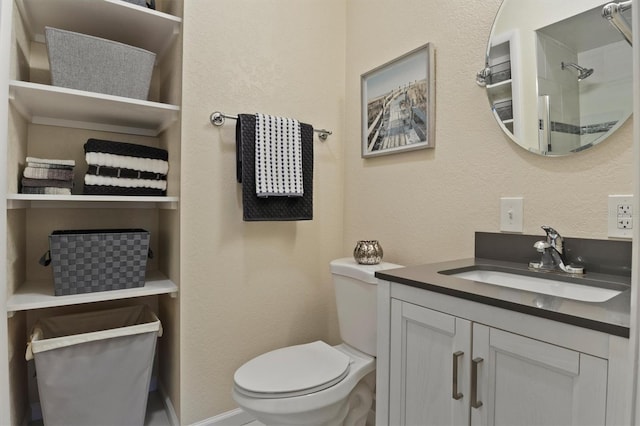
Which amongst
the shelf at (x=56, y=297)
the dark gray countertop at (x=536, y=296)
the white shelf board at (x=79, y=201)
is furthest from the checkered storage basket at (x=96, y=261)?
the dark gray countertop at (x=536, y=296)

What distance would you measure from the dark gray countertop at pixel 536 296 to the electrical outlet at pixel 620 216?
0.13m

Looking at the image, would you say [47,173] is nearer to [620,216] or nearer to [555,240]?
[555,240]

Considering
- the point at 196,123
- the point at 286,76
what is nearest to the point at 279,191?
the point at 196,123

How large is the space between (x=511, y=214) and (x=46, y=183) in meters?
1.80

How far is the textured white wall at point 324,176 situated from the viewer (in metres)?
1.34

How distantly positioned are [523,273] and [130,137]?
1.90 metres

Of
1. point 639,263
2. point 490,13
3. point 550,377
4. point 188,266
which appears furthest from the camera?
point 188,266

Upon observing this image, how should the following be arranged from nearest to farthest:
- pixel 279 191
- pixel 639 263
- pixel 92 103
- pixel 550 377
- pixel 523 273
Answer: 1. pixel 639 263
2. pixel 550 377
3. pixel 523 273
4. pixel 92 103
5. pixel 279 191

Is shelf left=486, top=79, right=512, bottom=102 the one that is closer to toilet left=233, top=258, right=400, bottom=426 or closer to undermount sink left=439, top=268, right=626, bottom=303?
undermount sink left=439, top=268, right=626, bottom=303

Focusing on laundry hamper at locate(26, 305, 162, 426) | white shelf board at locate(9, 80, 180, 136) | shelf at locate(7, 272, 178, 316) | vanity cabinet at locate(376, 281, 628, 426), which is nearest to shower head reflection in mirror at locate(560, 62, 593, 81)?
vanity cabinet at locate(376, 281, 628, 426)

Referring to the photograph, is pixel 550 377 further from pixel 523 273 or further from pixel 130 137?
pixel 130 137

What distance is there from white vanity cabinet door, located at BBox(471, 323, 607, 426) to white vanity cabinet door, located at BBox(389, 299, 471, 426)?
4 cm

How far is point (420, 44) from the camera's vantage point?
63.5 inches

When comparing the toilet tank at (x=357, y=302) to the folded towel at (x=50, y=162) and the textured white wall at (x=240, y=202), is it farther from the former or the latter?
the folded towel at (x=50, y=162)
